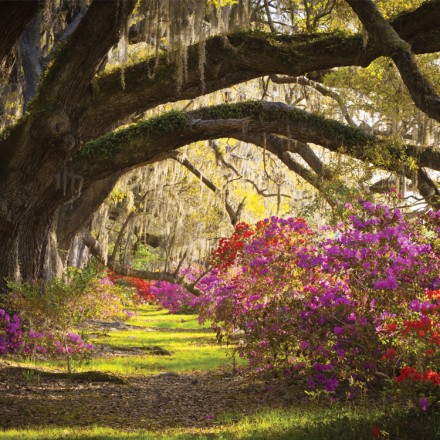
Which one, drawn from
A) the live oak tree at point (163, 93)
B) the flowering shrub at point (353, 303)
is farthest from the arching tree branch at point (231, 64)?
the flowering shrub at point (353, 303)

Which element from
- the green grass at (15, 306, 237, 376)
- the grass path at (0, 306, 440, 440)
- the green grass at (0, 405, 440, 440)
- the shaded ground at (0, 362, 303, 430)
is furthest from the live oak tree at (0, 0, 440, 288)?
the green grass at (0, 405, 440, 440)

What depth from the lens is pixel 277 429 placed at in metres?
5.80

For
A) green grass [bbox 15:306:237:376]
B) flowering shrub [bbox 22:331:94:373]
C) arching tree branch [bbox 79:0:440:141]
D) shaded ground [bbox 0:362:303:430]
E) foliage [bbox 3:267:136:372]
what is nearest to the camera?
shaded ground [bbox 0:362:303:430]

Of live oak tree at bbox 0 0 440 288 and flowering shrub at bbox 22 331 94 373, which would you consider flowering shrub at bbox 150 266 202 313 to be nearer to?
flowering shrub at bbox 22 331 94 373

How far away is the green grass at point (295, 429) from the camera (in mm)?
4965

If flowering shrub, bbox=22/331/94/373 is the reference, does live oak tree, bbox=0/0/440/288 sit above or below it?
above

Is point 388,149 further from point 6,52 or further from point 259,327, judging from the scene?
point 6,52

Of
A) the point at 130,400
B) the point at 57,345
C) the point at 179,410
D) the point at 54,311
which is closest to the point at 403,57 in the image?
the point at 179,410

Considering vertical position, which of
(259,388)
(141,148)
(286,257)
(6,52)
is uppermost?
(6,52)

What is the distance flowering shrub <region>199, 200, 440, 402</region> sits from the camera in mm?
6277

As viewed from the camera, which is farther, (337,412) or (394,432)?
(337,412)

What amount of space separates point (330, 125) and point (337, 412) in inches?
199

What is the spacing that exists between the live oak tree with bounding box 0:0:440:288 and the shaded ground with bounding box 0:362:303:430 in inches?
80.5

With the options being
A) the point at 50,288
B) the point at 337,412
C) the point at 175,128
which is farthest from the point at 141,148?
the point at 337,412
